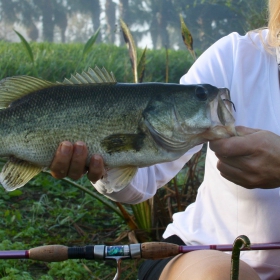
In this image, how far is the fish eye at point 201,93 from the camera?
143cm

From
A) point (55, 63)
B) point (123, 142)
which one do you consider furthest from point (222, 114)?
point (55, 63)

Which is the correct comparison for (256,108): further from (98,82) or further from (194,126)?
(98,82)

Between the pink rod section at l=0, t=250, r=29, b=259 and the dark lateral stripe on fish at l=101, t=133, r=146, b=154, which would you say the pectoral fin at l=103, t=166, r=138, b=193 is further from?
the pink rod section at l=0, t=250, r=29, b=259

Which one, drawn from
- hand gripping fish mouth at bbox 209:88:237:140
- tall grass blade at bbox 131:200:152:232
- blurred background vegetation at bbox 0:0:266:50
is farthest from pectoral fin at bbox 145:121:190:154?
blurred background vegetation at bbox 0:0:266:50

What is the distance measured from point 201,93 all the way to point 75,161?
42 centimetres

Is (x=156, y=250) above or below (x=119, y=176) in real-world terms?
below

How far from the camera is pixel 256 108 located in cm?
173

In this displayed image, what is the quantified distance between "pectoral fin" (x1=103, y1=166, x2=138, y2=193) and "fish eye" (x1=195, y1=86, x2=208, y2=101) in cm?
28

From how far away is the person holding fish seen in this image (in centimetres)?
140

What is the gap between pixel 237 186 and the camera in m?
1.65

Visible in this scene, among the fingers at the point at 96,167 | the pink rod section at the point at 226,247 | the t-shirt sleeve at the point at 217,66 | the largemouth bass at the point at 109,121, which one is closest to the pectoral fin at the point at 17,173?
the largemouth bass at the point at 109,121

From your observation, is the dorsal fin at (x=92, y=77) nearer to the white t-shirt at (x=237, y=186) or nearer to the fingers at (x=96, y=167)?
the fingers at (x=96, y=167)

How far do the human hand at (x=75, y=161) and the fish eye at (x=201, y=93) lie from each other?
1.11 ft

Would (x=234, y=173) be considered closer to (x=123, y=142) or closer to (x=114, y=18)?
(x=123, y=142)
